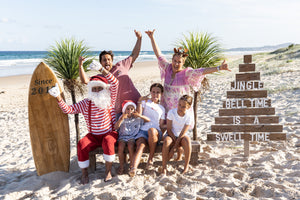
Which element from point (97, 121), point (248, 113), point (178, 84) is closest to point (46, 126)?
point (97, 121)

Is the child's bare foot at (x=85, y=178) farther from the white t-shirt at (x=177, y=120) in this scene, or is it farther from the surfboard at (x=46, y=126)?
the white t-shirt at (x=177, y=120)

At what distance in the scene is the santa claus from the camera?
12.9 feet

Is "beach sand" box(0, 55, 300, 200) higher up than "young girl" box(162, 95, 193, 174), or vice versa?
"young girl" box(162, 95, 193, 174)

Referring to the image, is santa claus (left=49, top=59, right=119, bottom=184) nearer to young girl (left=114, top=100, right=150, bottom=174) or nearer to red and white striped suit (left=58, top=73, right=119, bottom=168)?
red and white striped suit (left=58, top=73, right=119, bottom=168)

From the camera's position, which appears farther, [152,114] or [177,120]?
[152,114]

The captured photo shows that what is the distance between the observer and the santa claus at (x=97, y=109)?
3918 millimetres

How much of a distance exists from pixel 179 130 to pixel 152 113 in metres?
0.47

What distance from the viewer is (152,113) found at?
412cm

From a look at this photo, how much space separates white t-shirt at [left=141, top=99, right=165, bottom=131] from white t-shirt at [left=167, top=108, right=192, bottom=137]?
19 centimetres

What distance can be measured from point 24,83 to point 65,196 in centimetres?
1459

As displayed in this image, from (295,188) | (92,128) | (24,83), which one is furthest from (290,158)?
(24,83)

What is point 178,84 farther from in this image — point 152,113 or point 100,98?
point 100,98

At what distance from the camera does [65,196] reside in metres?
3.42

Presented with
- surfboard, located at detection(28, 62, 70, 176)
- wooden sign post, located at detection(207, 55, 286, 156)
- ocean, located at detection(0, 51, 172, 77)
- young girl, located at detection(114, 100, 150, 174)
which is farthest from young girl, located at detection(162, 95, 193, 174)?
ocean, located at detection(0, 51, 172, 77)
